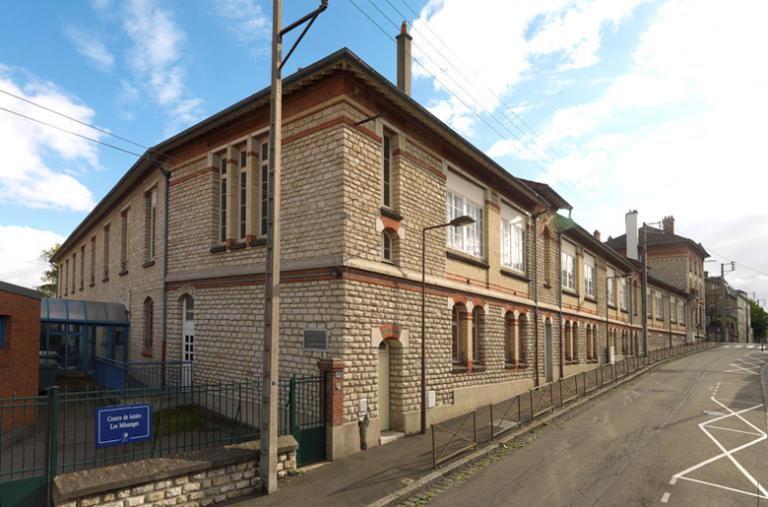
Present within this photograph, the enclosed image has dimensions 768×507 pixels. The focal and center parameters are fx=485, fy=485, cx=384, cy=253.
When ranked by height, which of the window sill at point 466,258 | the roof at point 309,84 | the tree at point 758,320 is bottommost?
the tree at point 758,320

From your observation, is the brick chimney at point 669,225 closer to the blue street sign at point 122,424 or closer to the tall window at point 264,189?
the tall window at point 264,189

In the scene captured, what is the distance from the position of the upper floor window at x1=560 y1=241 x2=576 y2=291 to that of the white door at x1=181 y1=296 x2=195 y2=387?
17.7 meters

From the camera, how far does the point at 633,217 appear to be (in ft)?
151

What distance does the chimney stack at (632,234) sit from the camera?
4588 centimetres

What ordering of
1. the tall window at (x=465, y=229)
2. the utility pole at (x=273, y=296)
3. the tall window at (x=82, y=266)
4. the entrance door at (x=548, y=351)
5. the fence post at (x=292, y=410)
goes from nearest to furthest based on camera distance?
the utility pole at (x=273, y=296)
the fence post at (x=292, y=410)
the tall window at (x=465, y=229)
the entrance door at (x=548, y=351)
the tall window at (x=82, y=266)

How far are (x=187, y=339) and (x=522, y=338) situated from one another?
13.2 meters

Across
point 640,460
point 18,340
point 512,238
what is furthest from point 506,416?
point 18,340

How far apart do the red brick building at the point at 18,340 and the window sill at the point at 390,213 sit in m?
11.3

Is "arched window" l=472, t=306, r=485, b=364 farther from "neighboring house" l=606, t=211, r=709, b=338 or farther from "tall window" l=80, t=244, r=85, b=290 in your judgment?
"neighboring house" l=606, t=211, r=709, b=338

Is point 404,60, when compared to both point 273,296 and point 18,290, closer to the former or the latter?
point 273,296

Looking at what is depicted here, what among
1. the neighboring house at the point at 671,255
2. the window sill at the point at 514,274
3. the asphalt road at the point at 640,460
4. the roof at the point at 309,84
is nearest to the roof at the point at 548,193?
the roof at the point at 309,84

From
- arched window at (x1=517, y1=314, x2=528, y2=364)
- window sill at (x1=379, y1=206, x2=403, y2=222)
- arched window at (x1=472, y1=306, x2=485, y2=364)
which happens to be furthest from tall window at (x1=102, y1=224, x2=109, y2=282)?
arched window at (x1=517, y1=314, x2=528, y2=364)

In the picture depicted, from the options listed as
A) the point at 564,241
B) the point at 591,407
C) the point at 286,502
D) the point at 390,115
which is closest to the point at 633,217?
the point at 564,241

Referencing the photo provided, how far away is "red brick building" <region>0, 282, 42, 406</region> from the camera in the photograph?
14.2 meters
